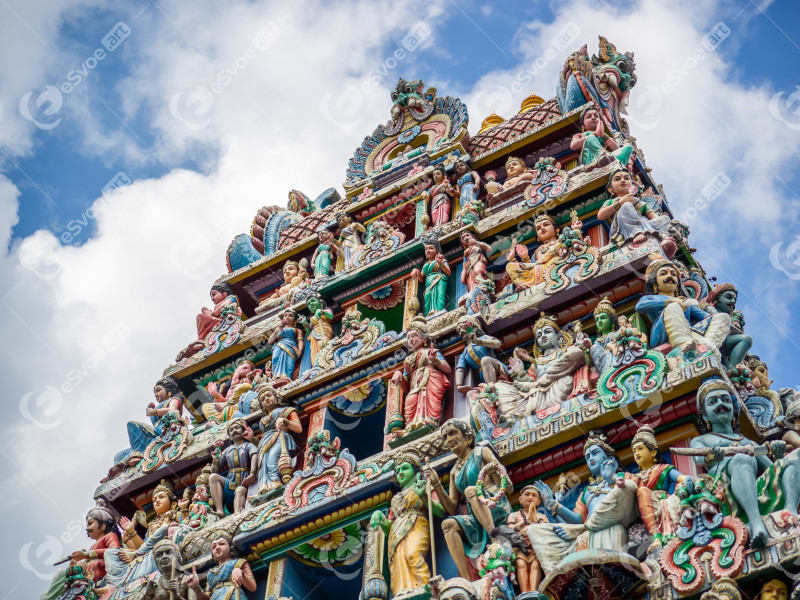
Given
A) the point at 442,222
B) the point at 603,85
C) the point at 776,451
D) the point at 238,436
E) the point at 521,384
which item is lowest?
the point at 776,451

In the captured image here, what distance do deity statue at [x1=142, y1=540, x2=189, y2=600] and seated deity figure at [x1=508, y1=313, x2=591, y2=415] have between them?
519 cm

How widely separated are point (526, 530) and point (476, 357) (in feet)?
13.4

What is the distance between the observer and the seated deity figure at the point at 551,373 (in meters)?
15.9

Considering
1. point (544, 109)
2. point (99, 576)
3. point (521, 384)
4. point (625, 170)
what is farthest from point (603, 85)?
point (99, 576)

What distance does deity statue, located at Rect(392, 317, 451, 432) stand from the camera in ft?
56.2

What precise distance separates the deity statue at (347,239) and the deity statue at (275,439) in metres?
4.22

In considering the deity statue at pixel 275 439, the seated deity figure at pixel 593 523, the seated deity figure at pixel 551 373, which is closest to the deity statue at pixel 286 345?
the deity statue at pixel 275 439

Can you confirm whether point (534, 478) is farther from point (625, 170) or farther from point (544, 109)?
point (544, 109)

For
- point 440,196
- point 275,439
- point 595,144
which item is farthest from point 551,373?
point 440,196

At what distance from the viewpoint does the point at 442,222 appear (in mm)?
22453

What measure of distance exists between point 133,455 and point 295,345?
3283mm

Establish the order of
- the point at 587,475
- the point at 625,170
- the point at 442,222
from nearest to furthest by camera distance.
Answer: the point at 587,475, the point at 625,170, the point at 442,222

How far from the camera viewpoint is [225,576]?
53.8 ft

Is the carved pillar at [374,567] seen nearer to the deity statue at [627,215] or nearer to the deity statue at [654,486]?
the deity statue at [654,486]
